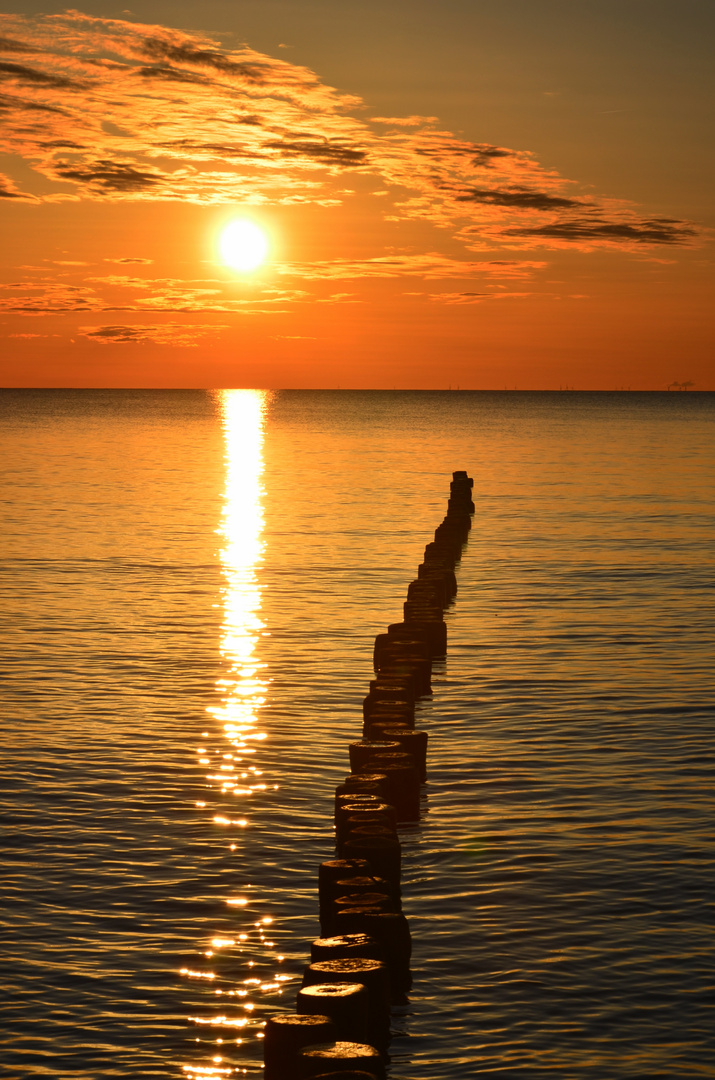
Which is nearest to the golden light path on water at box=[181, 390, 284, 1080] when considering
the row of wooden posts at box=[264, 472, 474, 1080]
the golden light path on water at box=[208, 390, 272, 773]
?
the golden light path on water at box=[208, 390, 272, 773]

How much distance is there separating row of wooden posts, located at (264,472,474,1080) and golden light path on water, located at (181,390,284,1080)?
720 millimetres

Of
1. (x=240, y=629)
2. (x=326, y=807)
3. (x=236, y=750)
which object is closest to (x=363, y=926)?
(x=326, y=807)

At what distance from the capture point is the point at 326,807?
1304 cm

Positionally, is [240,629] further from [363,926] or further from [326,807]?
[363,926]

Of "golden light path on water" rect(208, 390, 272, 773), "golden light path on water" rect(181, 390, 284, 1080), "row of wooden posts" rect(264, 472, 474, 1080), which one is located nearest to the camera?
"row of wooden posts" rect(264, 472, 474, 1080)

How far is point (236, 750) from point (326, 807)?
2.48m

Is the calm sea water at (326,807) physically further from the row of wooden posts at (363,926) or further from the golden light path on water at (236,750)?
the row of wooden posts at (363,926)

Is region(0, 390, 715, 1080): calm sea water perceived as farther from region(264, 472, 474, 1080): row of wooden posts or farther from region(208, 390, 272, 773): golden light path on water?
region(264, 472, 474, 1080): row of wooden posts

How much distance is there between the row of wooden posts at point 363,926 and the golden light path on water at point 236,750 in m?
0.72

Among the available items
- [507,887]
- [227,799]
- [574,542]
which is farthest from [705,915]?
[574,542]

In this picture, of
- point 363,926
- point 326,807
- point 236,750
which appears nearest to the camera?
point 363,926

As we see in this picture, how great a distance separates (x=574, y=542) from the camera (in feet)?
123

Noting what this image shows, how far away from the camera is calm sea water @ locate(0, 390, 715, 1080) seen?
8.62 metres

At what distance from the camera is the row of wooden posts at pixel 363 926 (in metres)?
6.90
